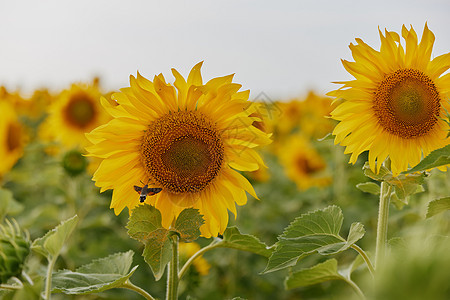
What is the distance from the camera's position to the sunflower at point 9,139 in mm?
3282

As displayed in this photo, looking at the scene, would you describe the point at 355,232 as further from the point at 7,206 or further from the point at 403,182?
the point at 7,206

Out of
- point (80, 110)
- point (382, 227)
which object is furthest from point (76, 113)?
point (382, 227)

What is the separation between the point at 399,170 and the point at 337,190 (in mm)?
2166

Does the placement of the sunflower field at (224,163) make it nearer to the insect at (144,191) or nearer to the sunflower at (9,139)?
the insect at (144,191)

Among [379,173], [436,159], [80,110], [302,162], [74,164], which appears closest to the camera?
[436,159]

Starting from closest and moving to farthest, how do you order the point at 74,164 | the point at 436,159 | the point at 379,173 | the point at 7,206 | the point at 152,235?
the point at 436,159
the point at 152,235
the point at 379,173
the point at 7,206
the point at 74,164

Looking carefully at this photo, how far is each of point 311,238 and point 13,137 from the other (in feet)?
9.59

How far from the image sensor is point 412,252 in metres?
0.39

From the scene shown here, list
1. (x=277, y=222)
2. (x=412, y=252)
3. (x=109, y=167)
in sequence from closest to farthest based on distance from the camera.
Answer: (x=412, y=252) < (x=109, y=167) < (x=277, y=222)

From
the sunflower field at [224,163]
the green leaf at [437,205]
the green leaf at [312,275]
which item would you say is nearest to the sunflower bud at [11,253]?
the sunflower field at [224,163]

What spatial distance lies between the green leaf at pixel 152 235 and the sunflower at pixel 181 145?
9cm

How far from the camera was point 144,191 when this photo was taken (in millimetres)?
1123

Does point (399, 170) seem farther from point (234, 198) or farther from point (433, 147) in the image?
A: point (234, 198)

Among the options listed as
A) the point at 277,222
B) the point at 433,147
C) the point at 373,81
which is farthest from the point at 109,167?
the point at 277,222
